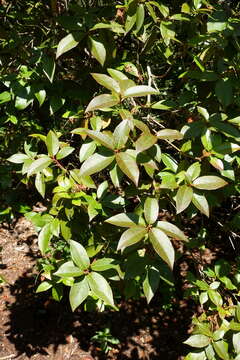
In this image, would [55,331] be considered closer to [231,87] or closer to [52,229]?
[52,229]

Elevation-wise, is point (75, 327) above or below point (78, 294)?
below

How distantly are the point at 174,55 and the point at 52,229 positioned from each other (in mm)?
1155

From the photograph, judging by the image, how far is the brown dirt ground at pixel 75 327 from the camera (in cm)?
333

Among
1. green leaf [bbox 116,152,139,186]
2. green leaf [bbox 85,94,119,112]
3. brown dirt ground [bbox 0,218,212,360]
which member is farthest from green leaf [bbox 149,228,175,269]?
brown dirt ground [bbox 0,218,212,360]

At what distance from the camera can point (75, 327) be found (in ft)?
11.6

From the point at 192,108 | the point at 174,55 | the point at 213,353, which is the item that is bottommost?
the point at 213,353

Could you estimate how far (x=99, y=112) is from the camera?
1866 mm

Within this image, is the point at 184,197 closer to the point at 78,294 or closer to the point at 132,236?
the point at 132,236

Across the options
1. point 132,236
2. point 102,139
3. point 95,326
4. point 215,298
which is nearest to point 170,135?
point 102,139

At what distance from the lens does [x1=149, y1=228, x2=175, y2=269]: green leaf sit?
1.22 metres

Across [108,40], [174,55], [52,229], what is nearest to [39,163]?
[52,229]

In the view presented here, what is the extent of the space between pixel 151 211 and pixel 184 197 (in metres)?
0.12

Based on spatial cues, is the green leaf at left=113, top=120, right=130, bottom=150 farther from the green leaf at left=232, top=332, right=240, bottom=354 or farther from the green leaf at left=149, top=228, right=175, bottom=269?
the green leaf at left=232, top=332, right=240, bottom=354

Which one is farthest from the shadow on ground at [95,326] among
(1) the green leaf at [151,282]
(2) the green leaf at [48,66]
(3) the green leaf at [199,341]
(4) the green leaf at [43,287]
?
(2) the green leaf at [48,66]
